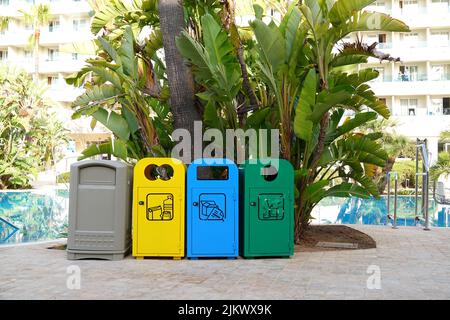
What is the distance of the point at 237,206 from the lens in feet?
24.6

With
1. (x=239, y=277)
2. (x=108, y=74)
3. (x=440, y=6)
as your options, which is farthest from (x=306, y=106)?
(x=440, y=6)

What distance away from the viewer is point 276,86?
864 centimetres

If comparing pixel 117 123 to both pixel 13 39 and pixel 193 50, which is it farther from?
pixel 13 39

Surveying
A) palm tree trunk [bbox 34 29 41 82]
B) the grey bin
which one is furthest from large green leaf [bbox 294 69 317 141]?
palm tree trunk [bbox 34 29 41 82]

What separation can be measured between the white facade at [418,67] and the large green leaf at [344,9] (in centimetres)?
3118

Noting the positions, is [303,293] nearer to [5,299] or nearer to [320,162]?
[5,299]

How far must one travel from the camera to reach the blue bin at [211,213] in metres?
7.45

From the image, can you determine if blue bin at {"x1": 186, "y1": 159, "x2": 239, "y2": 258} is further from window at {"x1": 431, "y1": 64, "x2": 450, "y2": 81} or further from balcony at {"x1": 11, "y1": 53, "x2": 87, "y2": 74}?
balcony at {"x1": 11, "y1": 53, "x2": 87, "y2": 74}

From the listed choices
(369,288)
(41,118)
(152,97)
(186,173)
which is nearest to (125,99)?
(152,97)

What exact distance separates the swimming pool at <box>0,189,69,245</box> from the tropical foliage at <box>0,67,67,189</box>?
8.37ft

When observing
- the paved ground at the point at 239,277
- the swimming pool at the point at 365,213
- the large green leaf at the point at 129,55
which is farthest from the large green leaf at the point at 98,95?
the swimming pool at the point at 365,213

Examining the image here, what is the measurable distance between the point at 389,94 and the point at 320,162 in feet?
105

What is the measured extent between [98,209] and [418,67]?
37017 millimetres

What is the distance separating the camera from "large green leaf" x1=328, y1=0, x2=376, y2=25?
25.7ft
